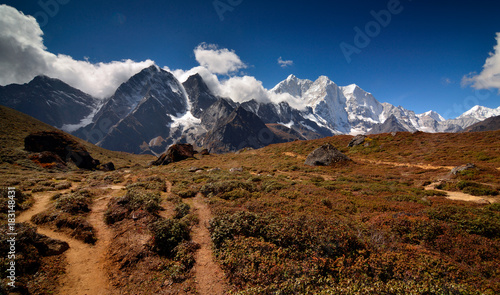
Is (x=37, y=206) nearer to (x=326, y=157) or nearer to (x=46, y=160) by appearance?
(x=46, y=160)

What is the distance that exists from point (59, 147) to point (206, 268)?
5423 centimetres

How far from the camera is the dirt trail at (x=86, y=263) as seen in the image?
20.7 feet

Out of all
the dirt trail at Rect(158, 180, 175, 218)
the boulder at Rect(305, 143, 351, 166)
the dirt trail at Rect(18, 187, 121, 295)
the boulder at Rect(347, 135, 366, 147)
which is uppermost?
the boulder at Rect(347, 135, 366, 147)

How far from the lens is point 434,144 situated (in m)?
32.0

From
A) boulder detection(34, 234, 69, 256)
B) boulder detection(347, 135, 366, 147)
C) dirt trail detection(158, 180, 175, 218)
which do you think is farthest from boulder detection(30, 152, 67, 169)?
boulder detection(347, 135, 366, 147)

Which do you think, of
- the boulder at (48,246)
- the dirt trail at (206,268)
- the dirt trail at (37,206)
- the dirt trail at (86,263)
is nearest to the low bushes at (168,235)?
the dirt trail at (206,268)

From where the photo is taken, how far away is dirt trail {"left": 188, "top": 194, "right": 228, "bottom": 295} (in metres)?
6.45

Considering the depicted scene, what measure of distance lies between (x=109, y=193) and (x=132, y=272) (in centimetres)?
1185

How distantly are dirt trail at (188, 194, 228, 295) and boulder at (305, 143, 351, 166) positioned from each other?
890 inches

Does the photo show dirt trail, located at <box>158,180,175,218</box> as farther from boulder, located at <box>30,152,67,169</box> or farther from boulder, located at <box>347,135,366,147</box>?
boulder, located at <box>347,135,366,147</box>

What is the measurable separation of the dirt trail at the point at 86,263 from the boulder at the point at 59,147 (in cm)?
3943

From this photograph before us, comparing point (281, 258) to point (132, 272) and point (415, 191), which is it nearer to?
point (132, 272)

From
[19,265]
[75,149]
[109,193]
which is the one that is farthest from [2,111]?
[19,265]

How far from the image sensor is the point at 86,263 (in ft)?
24.3
